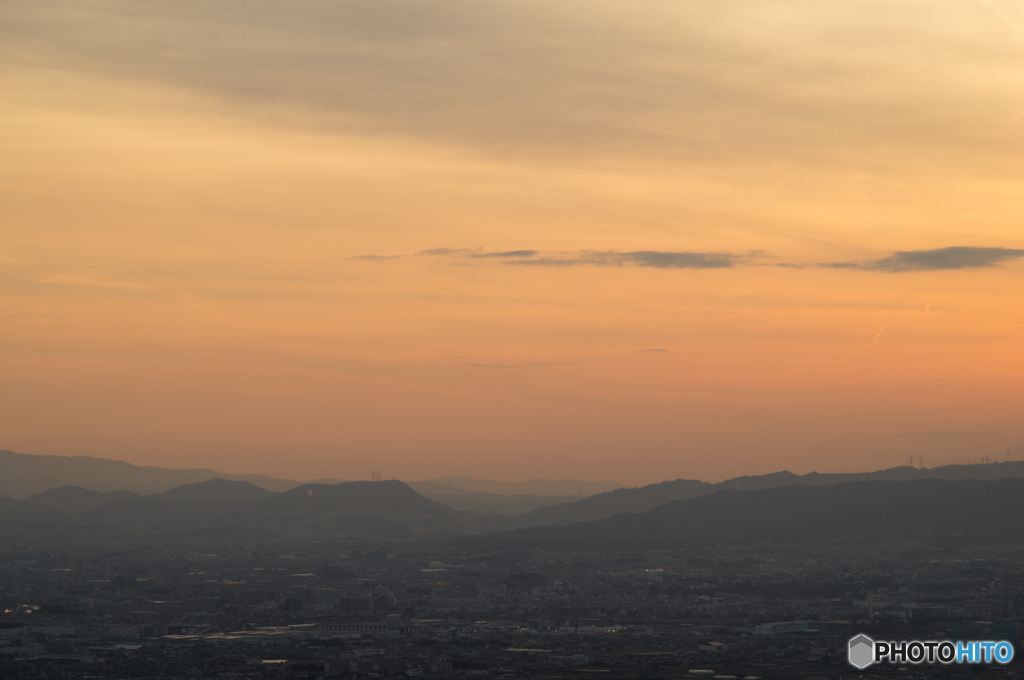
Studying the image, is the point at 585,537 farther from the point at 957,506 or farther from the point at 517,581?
the point at 517,581

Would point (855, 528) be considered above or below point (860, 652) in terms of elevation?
below

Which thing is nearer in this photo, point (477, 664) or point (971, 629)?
point (477, 664)

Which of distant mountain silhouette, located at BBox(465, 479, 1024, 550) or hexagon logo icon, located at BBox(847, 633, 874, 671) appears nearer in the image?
hexagon logo icon, located at BBox(847, 633, 874, 671)

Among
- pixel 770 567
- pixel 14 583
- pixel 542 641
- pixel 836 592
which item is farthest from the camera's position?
pixel 770 567

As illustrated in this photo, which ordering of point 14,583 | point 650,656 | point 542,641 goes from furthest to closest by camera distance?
point 14,583, point 542,641, point 650,656

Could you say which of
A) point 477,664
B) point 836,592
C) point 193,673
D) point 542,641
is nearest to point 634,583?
point 836,592

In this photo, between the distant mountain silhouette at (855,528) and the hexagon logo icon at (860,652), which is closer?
the hexagon logo icon at (860,652)

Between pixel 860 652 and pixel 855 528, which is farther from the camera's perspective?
pixel 855 528
